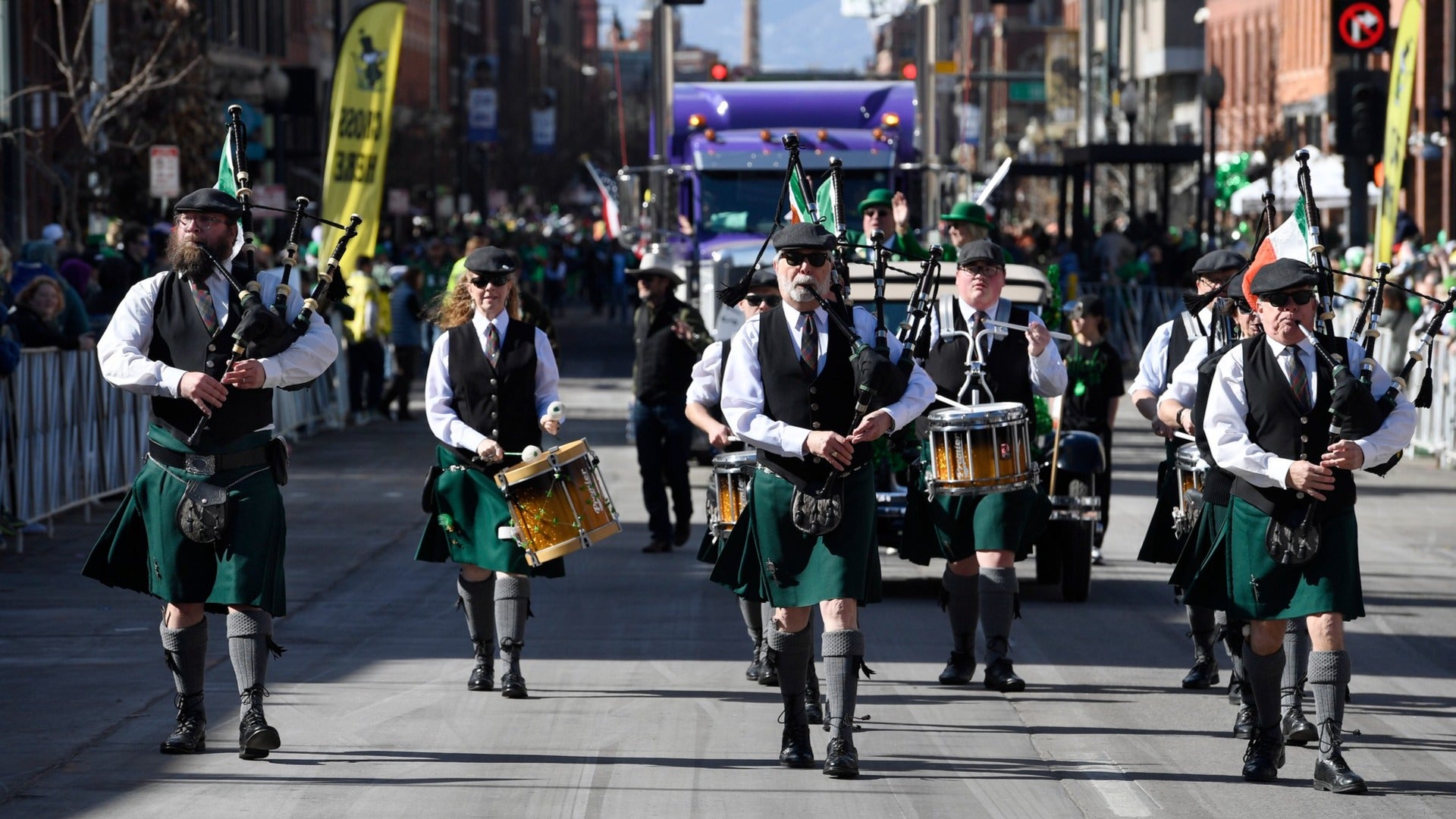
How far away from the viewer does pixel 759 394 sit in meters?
8.03

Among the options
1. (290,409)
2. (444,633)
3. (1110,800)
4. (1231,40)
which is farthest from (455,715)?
(1231,40)

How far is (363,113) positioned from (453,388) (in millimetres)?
14796

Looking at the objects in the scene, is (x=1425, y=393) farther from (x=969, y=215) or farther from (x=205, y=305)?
(x=205, y=305)

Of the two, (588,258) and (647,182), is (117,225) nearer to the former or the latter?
(647,182)

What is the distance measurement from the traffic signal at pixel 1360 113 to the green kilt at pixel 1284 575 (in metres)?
14.2

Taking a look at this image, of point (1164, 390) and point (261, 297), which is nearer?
point (261, 297)

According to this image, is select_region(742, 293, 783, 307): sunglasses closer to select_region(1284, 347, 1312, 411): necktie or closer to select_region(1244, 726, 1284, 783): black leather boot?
select_region(1284, 347, 1312, 411): necktie

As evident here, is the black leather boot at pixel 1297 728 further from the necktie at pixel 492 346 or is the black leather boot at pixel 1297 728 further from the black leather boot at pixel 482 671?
the necktie at pixel 492 346

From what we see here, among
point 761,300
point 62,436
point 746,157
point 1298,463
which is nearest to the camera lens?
point 1298,463

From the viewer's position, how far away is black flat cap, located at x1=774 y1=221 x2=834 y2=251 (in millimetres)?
7934

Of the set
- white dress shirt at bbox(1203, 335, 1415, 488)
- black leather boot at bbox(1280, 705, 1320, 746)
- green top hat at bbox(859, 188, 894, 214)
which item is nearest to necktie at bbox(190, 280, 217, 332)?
white dress shirt at bbox(1203, 335, 1415, 488)

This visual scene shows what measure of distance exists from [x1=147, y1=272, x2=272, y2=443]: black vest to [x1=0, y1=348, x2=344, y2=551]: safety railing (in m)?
6.27

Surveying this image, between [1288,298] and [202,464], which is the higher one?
[1288,298]

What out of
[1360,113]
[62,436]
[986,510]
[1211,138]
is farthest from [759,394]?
[1211,138]
